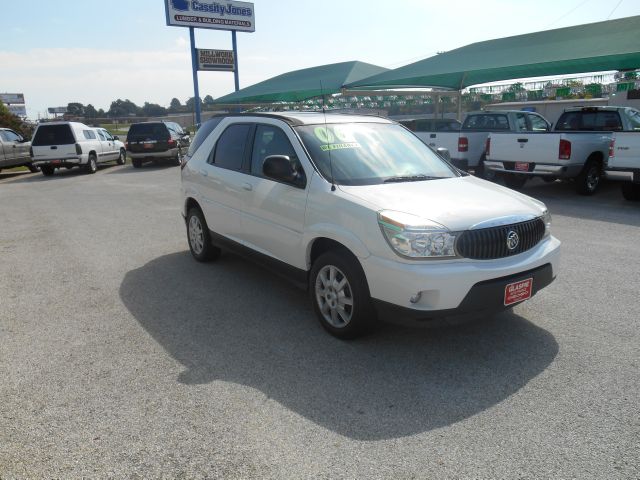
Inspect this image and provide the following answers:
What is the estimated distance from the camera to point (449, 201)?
4043 millimetres

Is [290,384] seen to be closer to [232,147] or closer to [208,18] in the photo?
[232,147]

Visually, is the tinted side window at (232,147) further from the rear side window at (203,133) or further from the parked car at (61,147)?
the parked car at (61,147)

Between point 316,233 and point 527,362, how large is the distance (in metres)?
1.88

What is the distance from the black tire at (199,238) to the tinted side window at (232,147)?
2.79 ft

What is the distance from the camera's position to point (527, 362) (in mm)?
3828

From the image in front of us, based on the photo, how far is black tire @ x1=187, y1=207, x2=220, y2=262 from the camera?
6418 millimetres

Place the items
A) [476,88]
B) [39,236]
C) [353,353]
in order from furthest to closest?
[476,88]
[39,236]
[353,353]

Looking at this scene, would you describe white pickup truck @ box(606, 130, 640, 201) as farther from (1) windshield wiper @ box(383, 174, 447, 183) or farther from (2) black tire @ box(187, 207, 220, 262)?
(2) black tire @ box(187, 207, 220, 262)

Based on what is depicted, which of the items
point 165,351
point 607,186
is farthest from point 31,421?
point 607,186

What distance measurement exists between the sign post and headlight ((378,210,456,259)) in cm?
2617

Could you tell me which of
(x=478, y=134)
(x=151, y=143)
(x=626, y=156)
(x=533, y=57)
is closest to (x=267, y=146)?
(x=626, y=156)

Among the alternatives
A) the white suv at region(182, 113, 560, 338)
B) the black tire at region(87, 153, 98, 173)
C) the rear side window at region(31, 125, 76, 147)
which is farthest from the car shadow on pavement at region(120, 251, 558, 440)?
the black tire at region(87, 153, 98, 173)

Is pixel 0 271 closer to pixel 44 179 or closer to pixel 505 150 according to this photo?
pixel 505 150

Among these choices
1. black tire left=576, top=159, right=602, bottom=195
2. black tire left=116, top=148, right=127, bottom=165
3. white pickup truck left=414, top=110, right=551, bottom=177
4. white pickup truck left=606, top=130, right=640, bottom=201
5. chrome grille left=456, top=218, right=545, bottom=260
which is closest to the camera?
chrome grille left=456, top=218, right=545, bottom=260
